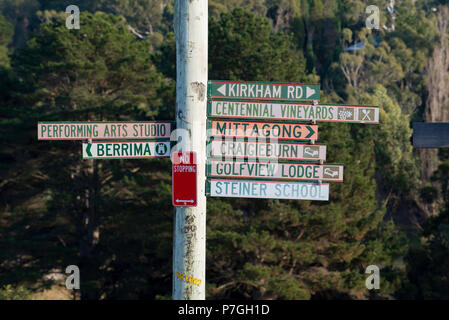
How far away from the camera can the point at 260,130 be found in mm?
4703

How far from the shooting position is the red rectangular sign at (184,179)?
420 cm

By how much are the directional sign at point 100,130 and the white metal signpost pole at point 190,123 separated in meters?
0.46

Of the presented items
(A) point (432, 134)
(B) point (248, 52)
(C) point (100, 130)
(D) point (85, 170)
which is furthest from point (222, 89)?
(D) point (85, 170)

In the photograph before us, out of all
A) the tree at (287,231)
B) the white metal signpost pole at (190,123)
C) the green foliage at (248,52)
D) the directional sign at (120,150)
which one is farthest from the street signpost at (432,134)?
the green foliage at (248,52)

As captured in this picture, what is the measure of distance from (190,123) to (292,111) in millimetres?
985

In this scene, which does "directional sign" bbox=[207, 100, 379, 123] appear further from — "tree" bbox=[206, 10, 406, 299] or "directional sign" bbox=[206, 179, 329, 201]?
"tree" bbox=[206, 10, 406, 299]

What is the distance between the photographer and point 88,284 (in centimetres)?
2191

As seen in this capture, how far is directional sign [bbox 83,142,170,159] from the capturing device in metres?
4.61

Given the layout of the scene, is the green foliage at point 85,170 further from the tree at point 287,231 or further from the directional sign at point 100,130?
the directional sign at point 100,130

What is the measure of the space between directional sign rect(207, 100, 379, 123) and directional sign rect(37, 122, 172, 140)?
545mm

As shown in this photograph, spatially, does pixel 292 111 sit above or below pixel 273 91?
below

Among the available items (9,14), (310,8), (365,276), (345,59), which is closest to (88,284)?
(365,276)

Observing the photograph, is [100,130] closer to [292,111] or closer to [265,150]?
[265,150]

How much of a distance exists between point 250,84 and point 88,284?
61.5 feet
